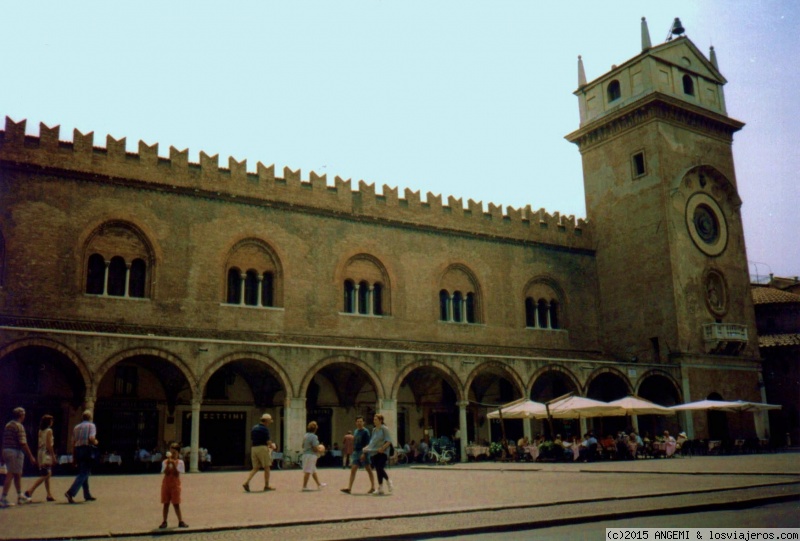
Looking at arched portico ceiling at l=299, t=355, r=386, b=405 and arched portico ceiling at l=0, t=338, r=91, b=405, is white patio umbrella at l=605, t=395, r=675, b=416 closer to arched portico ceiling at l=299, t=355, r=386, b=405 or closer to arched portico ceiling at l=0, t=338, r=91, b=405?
arched portico ceiling at l=299, t=355, r=386, b=405

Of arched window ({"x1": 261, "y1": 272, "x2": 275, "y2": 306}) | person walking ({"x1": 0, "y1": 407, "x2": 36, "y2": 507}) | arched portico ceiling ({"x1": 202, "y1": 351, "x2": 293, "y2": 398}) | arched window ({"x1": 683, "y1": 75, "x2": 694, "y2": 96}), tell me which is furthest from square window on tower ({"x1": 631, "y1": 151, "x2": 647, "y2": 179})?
person walking ({"x1": 0, "y1": 407, "x2": 36, "y2": 507})

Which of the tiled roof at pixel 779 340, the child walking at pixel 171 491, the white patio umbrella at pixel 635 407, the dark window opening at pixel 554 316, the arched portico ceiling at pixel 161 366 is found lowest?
the child walking at pixel 171 491

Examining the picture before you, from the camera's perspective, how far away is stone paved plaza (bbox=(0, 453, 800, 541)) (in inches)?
307

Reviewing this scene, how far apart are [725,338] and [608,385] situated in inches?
203

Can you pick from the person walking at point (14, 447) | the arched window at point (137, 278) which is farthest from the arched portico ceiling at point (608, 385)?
the person walking at point (14, 447)

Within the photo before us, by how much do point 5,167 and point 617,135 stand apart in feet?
78.8

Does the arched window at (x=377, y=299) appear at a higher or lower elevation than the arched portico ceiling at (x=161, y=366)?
higher

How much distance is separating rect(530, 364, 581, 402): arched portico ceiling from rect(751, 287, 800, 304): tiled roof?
13.5 meters

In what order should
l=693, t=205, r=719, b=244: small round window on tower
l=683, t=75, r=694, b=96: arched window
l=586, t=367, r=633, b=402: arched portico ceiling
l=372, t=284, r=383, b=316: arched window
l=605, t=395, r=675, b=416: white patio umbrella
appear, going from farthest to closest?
l=683, t=75, r=694, b=96: arched window < l=693, t=205, r=719, b=244: small round window on tower < l=586, t=367, r=633, b=402: arched portico ceiling < l=372, t=284, r=383, b=316: arched window < l=605, t=395, r=675, b=416: white patio umbrella

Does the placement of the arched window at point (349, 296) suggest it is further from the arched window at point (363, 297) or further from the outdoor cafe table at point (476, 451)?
the outdoor cafe table at point (476, 451)

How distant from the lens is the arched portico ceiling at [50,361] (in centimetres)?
1780

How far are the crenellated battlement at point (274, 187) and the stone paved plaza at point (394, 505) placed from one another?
11108mm

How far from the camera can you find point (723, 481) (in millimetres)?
11906

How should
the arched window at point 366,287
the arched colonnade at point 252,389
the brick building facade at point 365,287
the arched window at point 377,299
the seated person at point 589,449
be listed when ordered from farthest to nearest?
the arched window at point 377,299 < the arched window at point 366,287 < the seated person at point 589,449 < the brick building facade at point 365,287 < the arched colonnade at point 252,389
